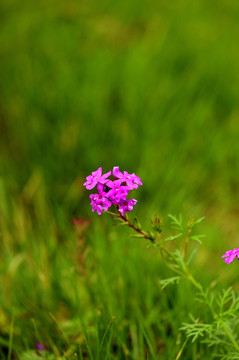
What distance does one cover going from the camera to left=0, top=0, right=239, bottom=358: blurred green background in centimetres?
294

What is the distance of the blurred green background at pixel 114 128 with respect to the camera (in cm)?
294

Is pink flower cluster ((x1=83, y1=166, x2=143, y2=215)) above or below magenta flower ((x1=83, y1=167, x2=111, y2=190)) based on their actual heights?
below

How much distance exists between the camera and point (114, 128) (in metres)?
3.40

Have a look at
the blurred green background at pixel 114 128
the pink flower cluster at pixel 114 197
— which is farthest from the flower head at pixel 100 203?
the blurred green background at pixel 114 128

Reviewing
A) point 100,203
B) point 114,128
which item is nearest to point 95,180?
point 100,203

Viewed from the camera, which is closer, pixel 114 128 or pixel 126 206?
pixel 126 206

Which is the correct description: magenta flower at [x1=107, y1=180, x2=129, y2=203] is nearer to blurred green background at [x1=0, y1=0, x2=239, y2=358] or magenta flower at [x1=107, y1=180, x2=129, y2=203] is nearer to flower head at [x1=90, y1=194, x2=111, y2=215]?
→ flower head at [x1=90, y1=194, x2=111, y2=215]

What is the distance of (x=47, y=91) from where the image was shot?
11.9 ft

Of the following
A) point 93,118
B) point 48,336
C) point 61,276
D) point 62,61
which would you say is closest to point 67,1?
point 62,61

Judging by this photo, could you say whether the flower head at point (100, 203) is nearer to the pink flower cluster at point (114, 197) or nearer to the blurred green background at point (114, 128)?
the pink flower cluster at point (114, 197)

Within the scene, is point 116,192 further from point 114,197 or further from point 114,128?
point 114,128

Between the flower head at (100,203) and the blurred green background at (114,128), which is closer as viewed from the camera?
the flower head at (100,203)

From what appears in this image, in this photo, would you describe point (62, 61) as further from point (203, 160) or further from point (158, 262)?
point (158, 262)

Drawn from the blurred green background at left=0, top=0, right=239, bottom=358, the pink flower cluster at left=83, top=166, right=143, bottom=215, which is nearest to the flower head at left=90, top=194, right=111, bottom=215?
the pink flower cluster at left=83, top=166, right=143, bottom=215
